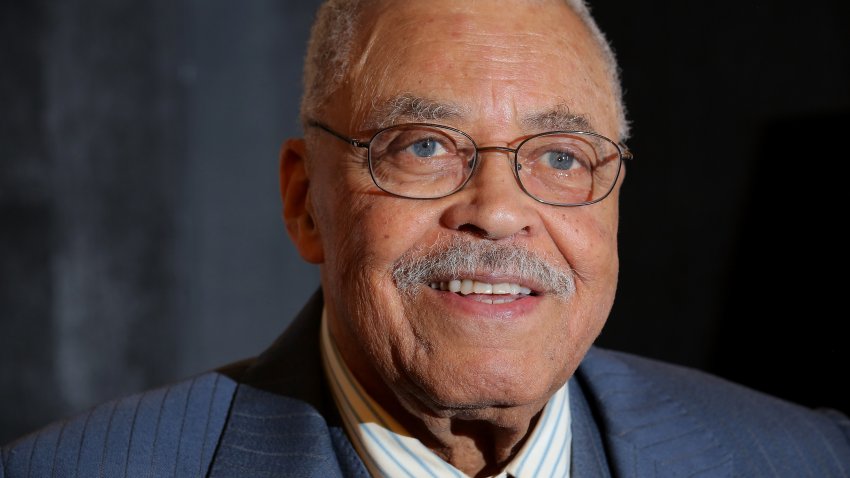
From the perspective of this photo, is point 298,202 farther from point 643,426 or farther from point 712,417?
point 712,417

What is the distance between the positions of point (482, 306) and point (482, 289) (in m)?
0.03

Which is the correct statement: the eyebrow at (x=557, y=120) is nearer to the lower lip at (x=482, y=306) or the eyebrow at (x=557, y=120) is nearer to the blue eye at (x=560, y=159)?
the blue eye at (x=560, y=159)

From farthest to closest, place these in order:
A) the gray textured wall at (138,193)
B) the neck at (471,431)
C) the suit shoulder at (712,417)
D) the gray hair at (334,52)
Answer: the gray textured wall at (138,193)
the suit shoulder at (712,417)
the gray hair at (334,52)
the neck at (471,431)

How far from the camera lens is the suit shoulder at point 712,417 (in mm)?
2070

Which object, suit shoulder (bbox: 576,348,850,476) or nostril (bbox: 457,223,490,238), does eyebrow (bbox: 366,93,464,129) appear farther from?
suit shoulder (bbox: 576,348,850,476)

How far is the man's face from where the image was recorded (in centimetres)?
168

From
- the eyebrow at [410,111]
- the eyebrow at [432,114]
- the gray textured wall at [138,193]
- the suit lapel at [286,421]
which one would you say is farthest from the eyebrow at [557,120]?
the gray textured wall at [138,193]

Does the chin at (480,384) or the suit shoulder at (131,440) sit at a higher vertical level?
the chin at (480,384)

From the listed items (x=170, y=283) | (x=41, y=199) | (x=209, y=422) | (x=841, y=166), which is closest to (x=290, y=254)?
(x=170, y=283)

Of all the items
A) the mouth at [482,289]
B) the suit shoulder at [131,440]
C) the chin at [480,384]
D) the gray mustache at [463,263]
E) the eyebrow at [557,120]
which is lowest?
the suit shoulder at [131,440]

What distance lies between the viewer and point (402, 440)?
1847mm

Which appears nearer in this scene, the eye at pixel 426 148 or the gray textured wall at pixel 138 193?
the eye at pixel 426 148

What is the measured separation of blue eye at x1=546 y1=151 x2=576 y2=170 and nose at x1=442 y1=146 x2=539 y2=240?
11 cm

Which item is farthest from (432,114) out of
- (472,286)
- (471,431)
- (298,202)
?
(471,431)
